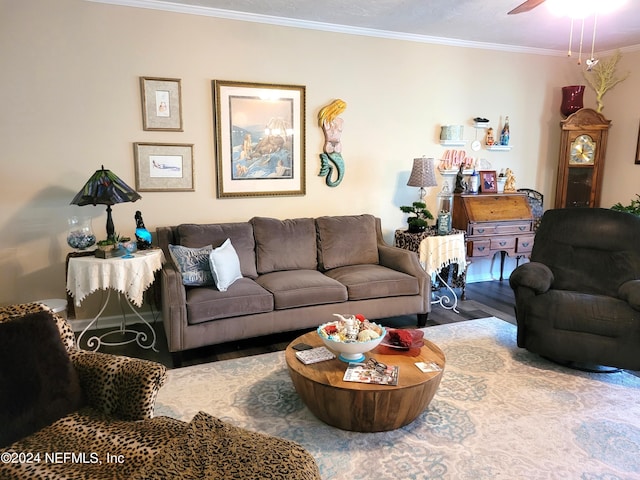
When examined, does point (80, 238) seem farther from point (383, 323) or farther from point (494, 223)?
point (494, 223)

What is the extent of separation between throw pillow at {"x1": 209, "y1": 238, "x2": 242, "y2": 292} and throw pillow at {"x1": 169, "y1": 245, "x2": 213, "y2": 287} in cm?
8

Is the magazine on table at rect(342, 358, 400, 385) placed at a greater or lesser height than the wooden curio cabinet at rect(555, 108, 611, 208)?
lesser

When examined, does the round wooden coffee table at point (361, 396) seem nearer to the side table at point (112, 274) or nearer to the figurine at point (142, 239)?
the side table at point (112, 274)

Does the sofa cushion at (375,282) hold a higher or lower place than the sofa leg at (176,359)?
higher

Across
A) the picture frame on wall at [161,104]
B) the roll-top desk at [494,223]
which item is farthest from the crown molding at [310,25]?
the roll-top desk at [494,223]

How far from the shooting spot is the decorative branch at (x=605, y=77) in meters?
5.09

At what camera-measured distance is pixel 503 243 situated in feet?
15.8

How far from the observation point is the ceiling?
3.62 metres

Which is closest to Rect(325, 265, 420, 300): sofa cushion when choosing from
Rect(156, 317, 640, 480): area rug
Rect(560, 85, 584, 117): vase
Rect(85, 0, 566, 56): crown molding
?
Rect(156, 317, 640, 480): area rug

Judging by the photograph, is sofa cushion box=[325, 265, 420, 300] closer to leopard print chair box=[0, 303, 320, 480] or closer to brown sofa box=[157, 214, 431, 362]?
brown sofa box=[157, 214, 431, 362]

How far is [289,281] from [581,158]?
407 centimetres

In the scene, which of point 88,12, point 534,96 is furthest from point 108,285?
point 534,96

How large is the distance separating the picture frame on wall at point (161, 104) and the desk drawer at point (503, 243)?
342cm

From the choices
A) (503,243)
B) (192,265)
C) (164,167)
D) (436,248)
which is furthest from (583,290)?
(164,167)
